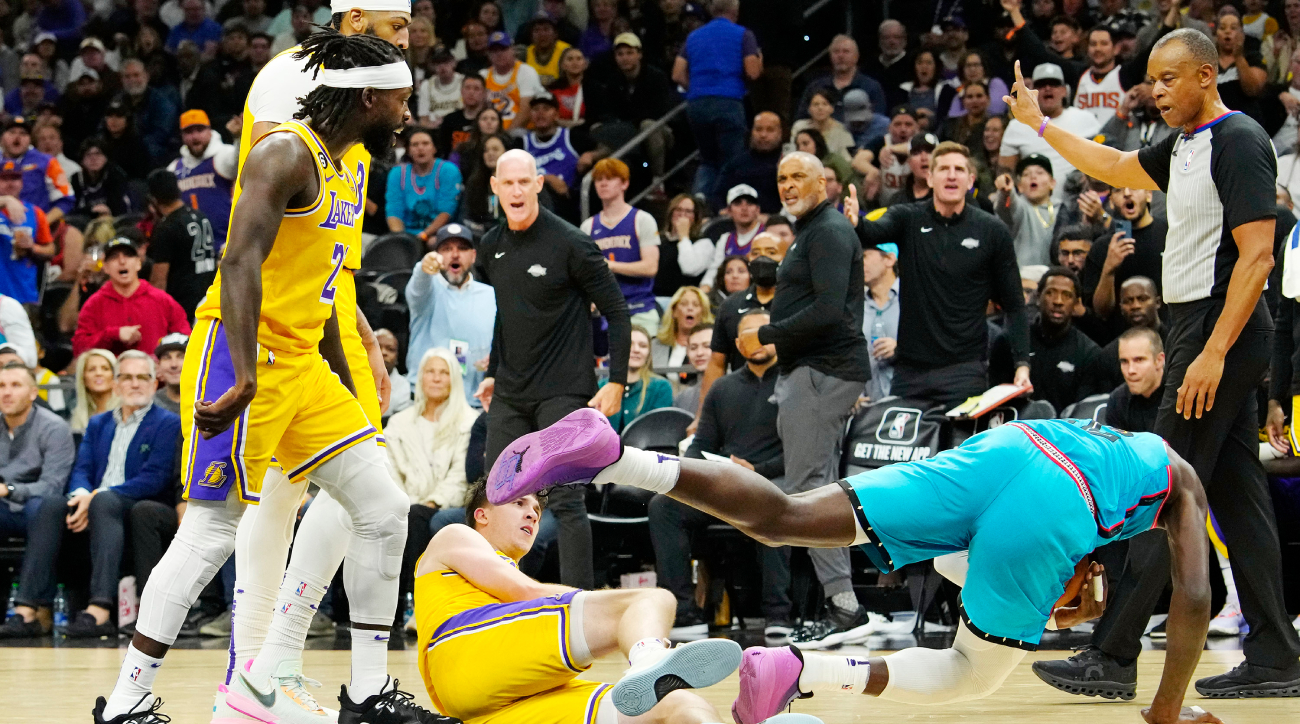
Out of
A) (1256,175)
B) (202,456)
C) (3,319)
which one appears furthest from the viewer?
(3,319)

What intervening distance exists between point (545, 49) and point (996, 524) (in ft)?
35.8

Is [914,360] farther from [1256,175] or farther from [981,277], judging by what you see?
[1256,175]

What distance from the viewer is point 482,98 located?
12852 mm

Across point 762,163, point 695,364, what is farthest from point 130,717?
point 762,163

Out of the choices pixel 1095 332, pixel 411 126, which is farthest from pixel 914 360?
pixel 411 126

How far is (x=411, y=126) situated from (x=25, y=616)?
6.29 m

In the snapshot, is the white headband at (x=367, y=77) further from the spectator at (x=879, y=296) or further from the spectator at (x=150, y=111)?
the spectator at (x=150, y=111)

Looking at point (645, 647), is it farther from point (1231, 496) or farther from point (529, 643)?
point (1231, 496)

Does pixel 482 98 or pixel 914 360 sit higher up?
pixel 482 98

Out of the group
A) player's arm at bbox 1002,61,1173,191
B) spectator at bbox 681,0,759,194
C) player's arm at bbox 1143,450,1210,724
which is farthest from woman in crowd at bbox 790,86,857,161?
player's arm at bbox 1143,450,1210,724

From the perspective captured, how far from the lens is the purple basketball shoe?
3.23 m

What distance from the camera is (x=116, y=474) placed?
8.23 meters

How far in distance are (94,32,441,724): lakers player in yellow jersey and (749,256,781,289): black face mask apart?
13.0 ft

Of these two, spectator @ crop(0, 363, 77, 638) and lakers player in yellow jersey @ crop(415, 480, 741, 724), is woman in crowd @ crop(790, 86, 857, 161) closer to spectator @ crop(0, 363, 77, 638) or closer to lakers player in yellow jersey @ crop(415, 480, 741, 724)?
spectator @ crop(0, 363, 77, 638)
